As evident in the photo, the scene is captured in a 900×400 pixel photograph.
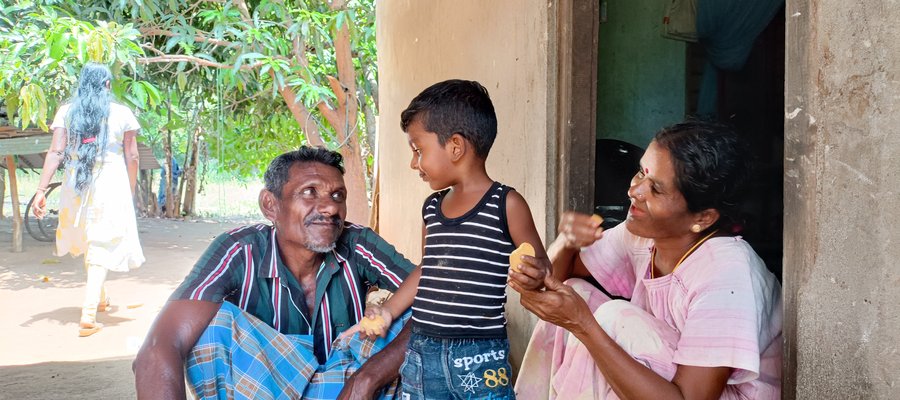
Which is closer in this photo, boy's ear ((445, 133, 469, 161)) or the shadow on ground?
boy's ear ((445, 133, 469, 161))

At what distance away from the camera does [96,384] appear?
4.36 metres

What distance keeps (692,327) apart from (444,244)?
0.80 metres

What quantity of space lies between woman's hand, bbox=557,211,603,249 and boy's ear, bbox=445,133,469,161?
364 millimetres

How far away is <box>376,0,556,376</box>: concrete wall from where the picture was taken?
10.8 ft

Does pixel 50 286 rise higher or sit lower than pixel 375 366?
lower

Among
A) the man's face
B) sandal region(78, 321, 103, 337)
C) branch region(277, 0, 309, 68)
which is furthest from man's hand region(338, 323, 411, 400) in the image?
branch region(277, 0, 309, 68)

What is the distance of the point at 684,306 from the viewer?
1.90 metres

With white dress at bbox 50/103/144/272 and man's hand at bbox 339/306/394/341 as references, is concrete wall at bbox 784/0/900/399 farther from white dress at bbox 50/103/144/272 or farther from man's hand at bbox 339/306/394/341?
white dress at bbox 50/103/144/272

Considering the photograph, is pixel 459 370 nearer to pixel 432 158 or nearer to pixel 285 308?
pixel 432 158

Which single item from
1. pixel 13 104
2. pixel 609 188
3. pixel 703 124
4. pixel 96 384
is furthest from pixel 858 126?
pixel 13 104

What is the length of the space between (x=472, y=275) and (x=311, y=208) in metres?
0.68

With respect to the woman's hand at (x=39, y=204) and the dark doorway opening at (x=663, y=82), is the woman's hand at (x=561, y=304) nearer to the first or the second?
the dark doorway opening at (x=663, y=82)

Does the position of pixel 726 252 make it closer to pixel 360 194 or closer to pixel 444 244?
pixel 444 244

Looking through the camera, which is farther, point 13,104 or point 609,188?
point 13,104
